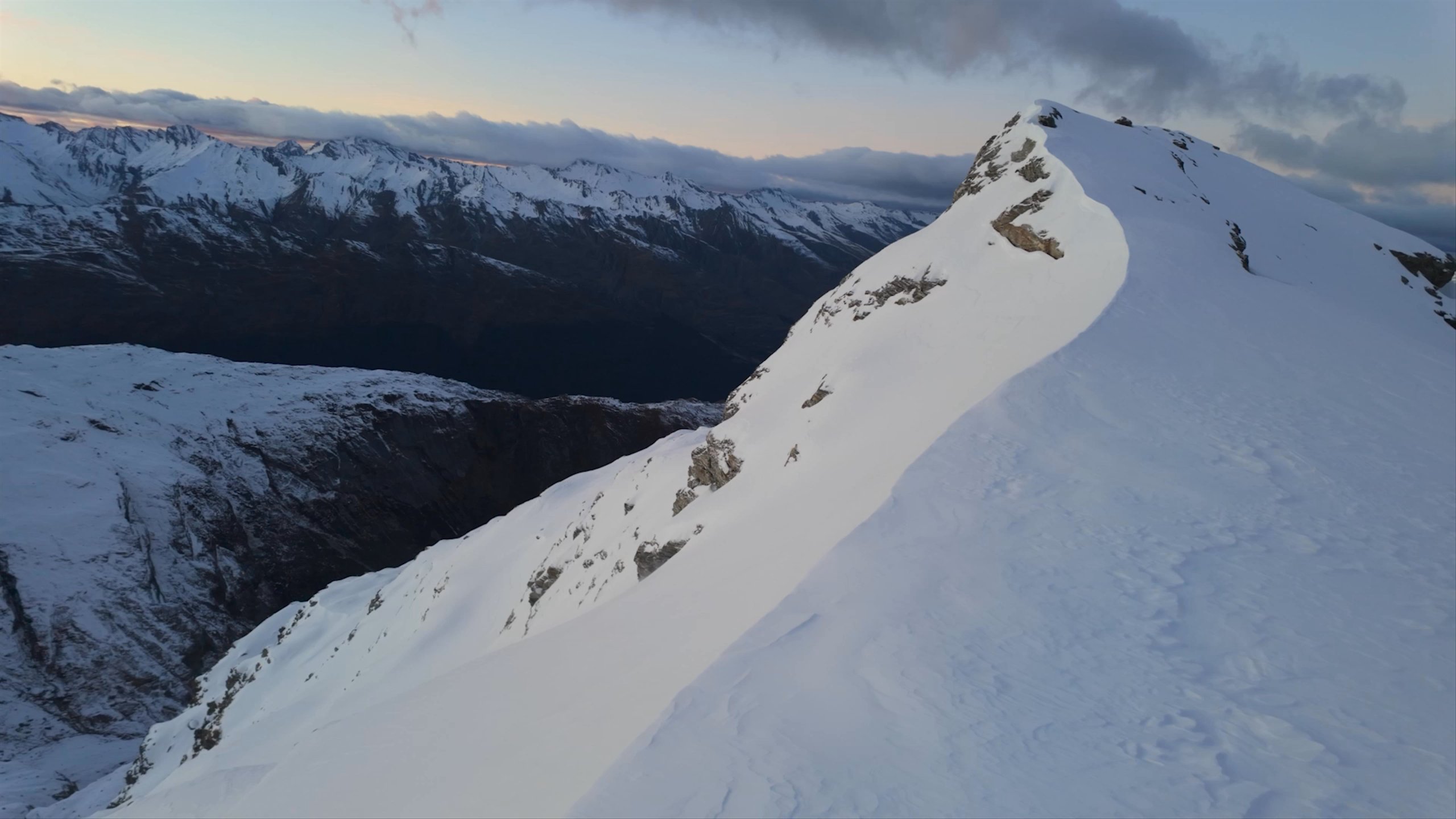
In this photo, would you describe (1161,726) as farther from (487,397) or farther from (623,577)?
(487,397)

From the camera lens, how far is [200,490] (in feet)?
354

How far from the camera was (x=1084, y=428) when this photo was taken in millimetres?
16016

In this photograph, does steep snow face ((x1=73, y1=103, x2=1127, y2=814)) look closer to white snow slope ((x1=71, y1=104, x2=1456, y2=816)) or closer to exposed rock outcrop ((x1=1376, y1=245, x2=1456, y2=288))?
white snow slope ((x1=71, y1=104, x2=1456, y2=816))

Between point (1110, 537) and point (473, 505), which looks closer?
point (1110, 537)

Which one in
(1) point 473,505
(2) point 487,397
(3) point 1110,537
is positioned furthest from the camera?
(2) point 487,397

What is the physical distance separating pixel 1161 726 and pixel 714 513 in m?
20.3

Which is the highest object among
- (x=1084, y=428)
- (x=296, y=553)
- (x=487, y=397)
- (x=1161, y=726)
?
(x=1084, y=428)

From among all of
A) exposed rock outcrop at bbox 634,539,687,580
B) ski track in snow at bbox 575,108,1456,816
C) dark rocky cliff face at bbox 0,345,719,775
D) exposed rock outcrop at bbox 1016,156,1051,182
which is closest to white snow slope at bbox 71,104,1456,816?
ski track in snow at bbox 575,108,1456,816

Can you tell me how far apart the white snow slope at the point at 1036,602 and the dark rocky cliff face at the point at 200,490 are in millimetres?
69525

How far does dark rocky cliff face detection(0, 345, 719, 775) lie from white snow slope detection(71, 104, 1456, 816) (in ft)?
228

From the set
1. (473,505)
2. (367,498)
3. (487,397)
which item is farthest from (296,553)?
(487,397)

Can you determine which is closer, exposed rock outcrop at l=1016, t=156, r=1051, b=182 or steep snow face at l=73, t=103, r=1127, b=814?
steep snow face at l=73, t=103, r=1127, b=814

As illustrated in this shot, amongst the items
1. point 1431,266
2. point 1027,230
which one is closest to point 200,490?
point 1027,230

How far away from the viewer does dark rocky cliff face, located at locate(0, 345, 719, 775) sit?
77750mm
